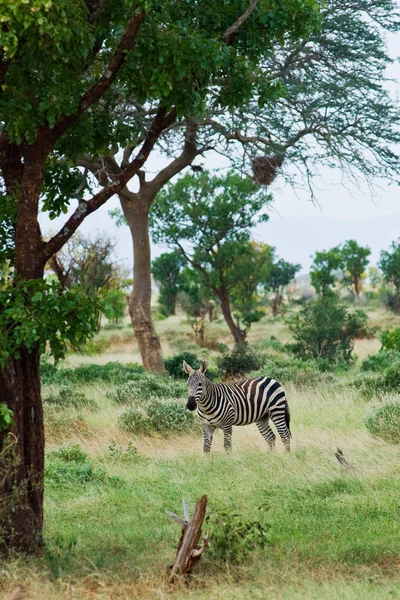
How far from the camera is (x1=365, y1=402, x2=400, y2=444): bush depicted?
534 inches

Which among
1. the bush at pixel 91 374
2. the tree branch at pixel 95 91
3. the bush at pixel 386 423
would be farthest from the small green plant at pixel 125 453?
the bush at pixel 91 374

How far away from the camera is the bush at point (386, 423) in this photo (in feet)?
44.5

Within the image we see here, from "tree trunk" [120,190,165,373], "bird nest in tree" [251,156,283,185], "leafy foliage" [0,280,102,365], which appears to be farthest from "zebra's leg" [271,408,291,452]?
"tree trunk" [120,190,165,373]

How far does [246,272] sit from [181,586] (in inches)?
1470

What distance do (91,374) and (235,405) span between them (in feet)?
36.5

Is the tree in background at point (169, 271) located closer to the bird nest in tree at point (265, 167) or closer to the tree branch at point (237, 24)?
the bird nest in tree at point (265, 167)

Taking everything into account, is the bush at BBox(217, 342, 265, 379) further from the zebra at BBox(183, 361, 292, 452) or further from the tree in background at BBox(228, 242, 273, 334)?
the tree in background at BBox(228, 242, 273, 334)

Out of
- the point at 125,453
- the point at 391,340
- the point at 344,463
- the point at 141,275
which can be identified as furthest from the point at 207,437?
the point at 391,340

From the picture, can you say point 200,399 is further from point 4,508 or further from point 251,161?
point 251,161

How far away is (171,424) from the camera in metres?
15.9

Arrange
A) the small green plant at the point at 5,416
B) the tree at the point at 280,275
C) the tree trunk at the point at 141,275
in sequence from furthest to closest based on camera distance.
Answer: the tree at the point at 280,275 < the tree trunk at the point at 141,275 < the small green plant at the point at 5,416

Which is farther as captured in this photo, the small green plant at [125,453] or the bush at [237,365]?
the bush at [237,365]

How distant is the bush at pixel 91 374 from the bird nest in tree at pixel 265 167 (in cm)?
659

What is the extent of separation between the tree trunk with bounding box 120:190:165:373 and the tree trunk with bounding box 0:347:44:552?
1600 centimetres
